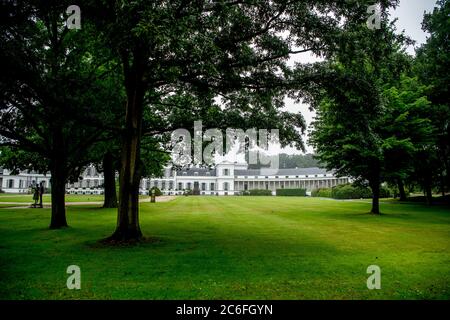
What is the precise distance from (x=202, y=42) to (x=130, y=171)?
5.60 meters

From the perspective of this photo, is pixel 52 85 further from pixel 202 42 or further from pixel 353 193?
pixel 353 193

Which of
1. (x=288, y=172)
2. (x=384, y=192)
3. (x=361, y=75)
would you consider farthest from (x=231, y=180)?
(x=361, y=75)

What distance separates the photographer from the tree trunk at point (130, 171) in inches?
436

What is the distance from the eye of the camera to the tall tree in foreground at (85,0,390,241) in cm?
661

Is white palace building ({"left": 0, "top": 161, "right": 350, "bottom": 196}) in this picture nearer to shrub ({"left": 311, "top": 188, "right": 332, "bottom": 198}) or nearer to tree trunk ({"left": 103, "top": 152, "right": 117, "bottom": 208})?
shrub ({"left": 311, "top": 188, "right": 332, "bottom": 198})

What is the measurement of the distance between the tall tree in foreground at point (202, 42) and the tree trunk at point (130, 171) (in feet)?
0.10

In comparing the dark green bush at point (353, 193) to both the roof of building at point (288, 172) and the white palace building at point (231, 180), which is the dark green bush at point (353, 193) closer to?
the white palace building at point (231, 180)

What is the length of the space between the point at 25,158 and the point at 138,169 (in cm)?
1563

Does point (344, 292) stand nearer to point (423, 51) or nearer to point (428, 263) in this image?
point (428, 263)

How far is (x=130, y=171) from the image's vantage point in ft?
36.5

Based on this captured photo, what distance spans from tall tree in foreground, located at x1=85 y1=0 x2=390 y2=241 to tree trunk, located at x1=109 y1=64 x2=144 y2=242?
0.03 m

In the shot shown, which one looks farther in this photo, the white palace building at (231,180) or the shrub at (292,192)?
the white palace building at (231,180)

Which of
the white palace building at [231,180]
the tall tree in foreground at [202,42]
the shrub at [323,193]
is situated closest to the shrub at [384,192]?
the shrub at [323,193]
